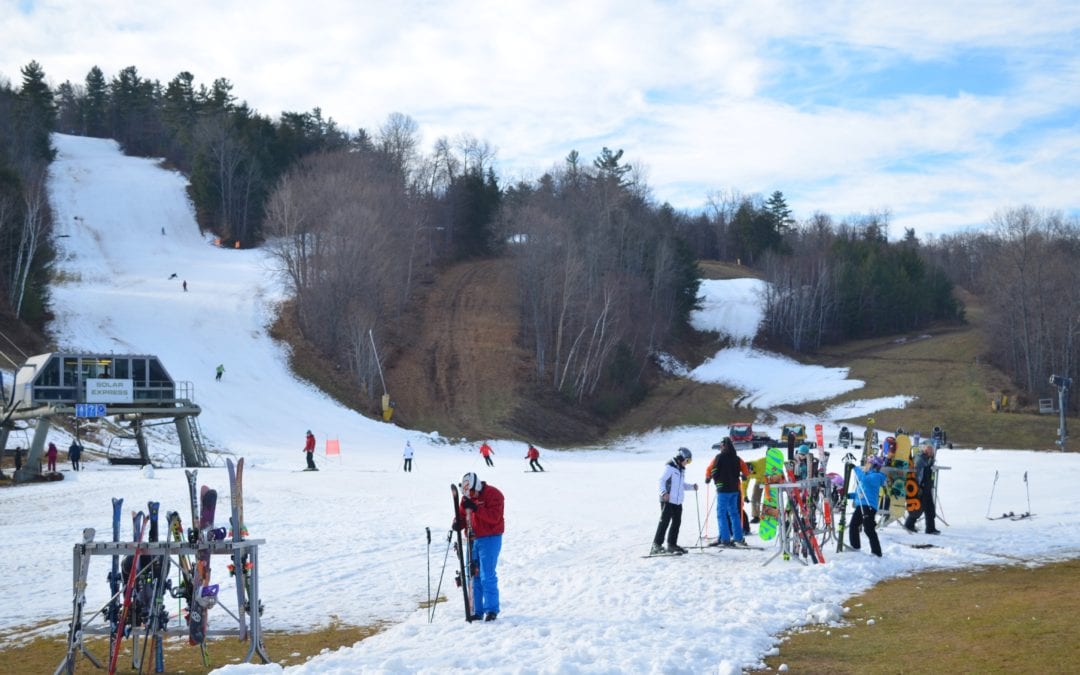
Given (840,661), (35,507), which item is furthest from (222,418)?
(840,661)

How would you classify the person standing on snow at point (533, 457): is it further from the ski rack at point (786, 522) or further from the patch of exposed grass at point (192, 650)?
the patch of exposed grass at point (192, 650)

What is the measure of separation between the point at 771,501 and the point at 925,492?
3923 millimetres

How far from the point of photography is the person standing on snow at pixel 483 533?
11320 mm

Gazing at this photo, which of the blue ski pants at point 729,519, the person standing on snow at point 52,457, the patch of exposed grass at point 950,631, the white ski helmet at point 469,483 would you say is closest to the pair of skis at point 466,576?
the white ski helmet at point 469,483

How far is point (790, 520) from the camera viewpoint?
1537 cm

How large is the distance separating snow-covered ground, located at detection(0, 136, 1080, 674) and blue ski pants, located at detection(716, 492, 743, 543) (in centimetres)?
41

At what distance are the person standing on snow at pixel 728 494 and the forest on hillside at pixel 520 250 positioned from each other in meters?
46.7

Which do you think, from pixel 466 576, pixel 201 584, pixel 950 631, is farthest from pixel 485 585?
pixel 950 631

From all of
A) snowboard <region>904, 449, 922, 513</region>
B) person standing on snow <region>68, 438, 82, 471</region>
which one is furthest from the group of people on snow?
person standing on snow <region>68, 438, 82, 471</region>

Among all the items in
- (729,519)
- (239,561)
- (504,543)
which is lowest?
(504,543)

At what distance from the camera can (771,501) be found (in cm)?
1673

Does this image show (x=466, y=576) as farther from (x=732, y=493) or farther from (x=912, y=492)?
(x=912, y=492)

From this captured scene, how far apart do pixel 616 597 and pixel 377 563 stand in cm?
586

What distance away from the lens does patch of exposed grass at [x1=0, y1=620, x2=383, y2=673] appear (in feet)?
35.6
